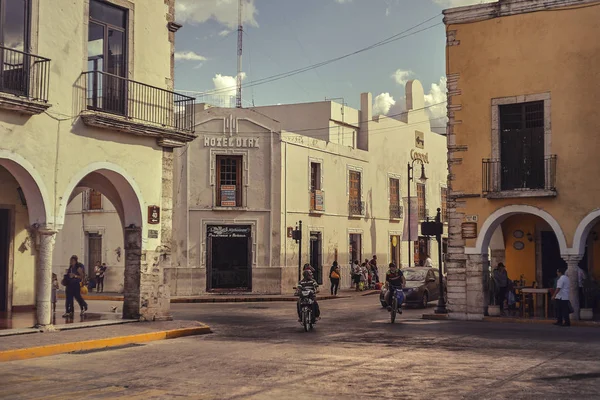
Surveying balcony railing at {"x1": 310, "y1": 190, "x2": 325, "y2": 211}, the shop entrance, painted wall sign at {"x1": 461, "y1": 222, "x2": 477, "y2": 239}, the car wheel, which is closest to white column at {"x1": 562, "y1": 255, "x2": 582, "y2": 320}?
painted wall sign at {"x1": 461, "y1": 222, "x2": 477, "y2": 239}

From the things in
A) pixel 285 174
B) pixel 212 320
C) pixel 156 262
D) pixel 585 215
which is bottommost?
pixel 212 320

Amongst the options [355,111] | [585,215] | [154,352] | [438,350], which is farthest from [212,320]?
[355,111]

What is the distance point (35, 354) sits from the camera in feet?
43.5

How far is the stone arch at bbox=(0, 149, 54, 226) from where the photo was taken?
1545cm

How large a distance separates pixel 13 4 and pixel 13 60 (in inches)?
44.3

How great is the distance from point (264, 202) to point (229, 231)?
202 centimetres

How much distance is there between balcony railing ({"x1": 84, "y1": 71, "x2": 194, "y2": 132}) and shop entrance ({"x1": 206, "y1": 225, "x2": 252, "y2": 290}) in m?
14.6

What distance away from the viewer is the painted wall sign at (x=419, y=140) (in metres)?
47.9

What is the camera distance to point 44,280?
1602 centimetres

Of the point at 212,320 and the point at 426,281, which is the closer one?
the point at 212,320

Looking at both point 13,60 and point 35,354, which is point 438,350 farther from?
point 13,60

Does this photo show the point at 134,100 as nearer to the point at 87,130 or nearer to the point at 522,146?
the point at 87,130

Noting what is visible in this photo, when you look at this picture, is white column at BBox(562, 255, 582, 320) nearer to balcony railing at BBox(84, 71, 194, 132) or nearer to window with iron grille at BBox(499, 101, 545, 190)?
window with iron grille at BBox(499, 101, 545, 190)

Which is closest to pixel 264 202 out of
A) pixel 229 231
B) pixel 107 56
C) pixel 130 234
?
pixel 229 231
